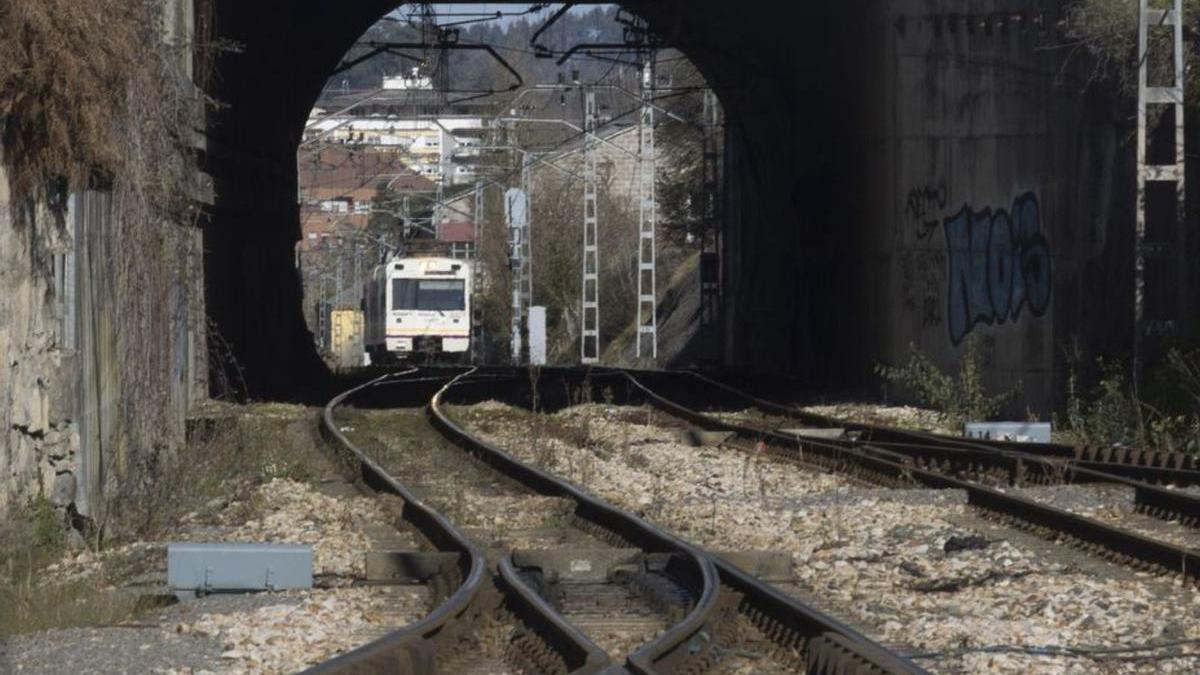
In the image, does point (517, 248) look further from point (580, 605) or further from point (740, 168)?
point (580, 605)

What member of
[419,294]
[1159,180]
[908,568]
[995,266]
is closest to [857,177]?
[995,266]

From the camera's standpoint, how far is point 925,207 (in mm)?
24172

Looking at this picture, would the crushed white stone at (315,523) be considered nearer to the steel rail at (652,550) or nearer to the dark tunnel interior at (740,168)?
the steel rail at (652,550)

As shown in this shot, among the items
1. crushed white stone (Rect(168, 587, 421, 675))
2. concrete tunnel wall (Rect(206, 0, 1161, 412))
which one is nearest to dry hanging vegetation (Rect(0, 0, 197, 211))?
crushed white stone (Rect(168, 587, 421, 675))

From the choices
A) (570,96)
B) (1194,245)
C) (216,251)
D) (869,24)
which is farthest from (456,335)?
(570,96)

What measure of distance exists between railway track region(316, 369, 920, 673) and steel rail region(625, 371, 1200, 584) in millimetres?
2315

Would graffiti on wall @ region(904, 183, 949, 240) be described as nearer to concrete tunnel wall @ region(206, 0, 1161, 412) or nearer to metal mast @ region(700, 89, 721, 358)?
concrete tunnel wall @ region(206, 0, 1161, 412)

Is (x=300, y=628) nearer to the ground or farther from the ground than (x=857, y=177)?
nearer to the ground

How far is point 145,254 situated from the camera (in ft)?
45.9

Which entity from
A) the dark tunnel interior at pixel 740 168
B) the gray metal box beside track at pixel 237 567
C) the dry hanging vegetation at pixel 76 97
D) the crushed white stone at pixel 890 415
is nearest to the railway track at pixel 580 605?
the gray metal box beside track at pixel 237 567

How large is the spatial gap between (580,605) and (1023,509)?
13.4ft

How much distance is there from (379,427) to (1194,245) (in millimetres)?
9905

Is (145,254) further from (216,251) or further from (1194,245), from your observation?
(216,251)

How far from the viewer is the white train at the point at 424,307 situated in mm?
54062
